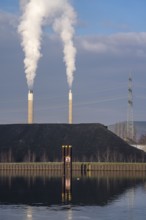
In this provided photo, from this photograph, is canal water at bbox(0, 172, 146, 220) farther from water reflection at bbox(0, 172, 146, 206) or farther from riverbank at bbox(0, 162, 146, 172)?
riverbank at bbox(0, 162, 146, 172)

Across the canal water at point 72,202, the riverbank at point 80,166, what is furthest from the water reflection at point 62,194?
the riverbank at point 80,166

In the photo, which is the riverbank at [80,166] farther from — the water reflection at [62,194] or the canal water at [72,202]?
the canal water at [72,202]

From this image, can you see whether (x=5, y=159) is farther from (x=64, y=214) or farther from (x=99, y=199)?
(x=64, y=214)

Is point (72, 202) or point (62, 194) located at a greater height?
point (62, 194)

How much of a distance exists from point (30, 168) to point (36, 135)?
34.6 feet

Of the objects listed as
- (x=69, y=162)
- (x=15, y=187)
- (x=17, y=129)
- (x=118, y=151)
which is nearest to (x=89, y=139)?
(x=118, y=151)

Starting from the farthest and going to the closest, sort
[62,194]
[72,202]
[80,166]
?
[80,166] < [62,194] < [72,202]

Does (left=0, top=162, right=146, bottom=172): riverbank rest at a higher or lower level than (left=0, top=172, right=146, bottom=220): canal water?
higher

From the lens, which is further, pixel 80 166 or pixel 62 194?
pixel 80 166

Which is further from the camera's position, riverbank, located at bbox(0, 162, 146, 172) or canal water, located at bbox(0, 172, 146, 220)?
riverbank, located at bbox(0, 162, 146, 172)

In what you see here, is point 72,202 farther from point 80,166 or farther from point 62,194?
point 80,166

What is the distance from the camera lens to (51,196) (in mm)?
32625

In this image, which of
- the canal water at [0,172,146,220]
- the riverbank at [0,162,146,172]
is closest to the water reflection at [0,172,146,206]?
the canal water at [0,172,146,220]

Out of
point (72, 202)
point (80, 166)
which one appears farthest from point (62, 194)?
point (80, 166)
